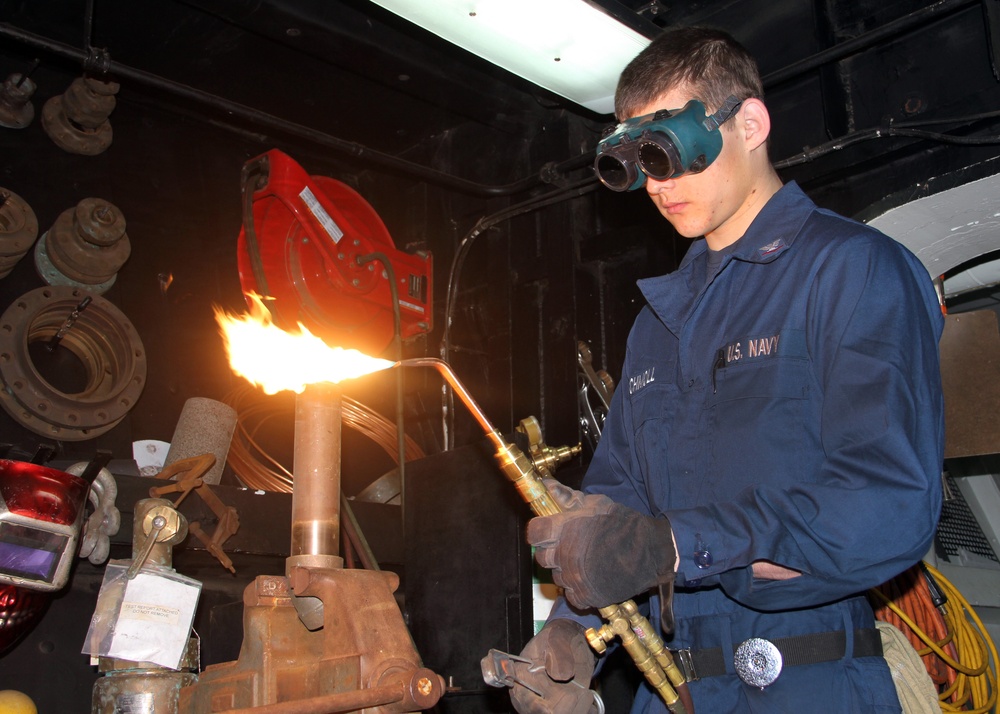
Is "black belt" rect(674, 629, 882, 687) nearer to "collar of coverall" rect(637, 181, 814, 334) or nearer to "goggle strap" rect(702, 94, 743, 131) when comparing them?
"collar of coverall" rect(637, 181, 814, 334)

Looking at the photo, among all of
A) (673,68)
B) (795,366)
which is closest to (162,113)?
(673,68)

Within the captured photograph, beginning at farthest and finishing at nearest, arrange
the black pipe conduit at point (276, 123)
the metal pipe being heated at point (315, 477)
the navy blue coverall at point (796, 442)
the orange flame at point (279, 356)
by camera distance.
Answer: the black pipe conduit at point (276, 123)
the orange flame at point (279, 356)
the metal pipe being heated at point (315, 477)
the navy blue coverall at point (796, 442)

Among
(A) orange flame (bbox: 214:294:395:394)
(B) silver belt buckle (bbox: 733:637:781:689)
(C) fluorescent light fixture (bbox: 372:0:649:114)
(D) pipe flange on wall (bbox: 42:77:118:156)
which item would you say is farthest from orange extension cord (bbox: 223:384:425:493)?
(B) silver belt buckle (bbox: 733:637:781:689)

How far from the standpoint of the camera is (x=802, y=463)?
57.2 inches

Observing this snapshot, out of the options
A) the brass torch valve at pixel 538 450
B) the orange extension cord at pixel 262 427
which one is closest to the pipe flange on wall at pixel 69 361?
the orange extension cord at pixel 262 427

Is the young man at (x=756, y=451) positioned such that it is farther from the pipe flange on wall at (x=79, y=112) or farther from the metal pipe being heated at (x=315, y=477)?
the pipe flange on wall at (x=79, y=112)

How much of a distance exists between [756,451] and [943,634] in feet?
5.19

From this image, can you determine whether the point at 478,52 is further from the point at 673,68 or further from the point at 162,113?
the point at 162,113

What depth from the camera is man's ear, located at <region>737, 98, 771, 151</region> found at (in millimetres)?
A: 1778

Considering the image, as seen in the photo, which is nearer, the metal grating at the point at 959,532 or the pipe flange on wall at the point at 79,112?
the pipe flange on wall at the point at 79,112

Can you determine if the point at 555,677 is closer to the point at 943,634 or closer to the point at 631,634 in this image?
the point at 631,634

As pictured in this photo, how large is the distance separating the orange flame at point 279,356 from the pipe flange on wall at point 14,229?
2.73ft

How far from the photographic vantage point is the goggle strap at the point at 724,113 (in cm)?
172

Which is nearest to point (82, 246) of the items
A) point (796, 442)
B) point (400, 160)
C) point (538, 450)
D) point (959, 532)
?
point (400, 160)
